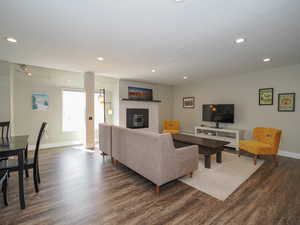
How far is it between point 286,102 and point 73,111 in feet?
22.5

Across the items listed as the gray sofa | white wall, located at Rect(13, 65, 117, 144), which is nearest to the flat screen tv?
the gray sofa

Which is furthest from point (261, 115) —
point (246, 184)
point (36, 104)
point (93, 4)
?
point (36, 104)

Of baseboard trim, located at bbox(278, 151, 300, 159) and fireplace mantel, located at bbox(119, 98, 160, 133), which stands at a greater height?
fireplace mantel, located at bbox(119, 98, 160, 133)

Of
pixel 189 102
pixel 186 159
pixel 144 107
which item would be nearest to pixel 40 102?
pixel 144 107

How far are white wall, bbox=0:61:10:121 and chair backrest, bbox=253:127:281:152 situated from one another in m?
6.73

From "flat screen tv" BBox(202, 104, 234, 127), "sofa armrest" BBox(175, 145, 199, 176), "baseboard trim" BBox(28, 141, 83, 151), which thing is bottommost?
"baseboard trim" BBox(28, 141, 83, 151)

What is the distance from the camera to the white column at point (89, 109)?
4641mm

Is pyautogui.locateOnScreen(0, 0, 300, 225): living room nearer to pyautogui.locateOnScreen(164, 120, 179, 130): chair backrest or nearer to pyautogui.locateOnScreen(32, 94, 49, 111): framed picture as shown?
pyautogui.locateOnScreen(32, 94, 49, 111): framed picture

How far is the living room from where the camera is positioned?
1739 mm

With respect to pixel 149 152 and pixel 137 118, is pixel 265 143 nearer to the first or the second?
pixel 149 152

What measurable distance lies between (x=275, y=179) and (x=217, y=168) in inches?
39.0

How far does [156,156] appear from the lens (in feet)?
7.00

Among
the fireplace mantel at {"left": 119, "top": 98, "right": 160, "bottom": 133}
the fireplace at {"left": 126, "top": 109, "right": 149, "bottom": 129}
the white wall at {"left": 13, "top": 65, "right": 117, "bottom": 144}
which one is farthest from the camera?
the fireplace at {"left": 126, "top": 109, "right": 149, "bottom": 129}

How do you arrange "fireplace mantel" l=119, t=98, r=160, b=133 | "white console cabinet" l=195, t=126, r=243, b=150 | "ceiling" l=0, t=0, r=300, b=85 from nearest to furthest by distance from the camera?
1. "ceiling" l=0, t=0, r=300, b=85
2. "white console cabinet" l=195, t=126, r=243, b=150
3. "fireplace mantel" l=119, t=98, r=160, b=133
